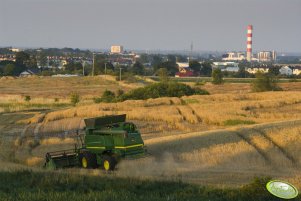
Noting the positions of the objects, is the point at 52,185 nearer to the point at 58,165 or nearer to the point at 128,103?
the point at 58,165

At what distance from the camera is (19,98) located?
54500 mm

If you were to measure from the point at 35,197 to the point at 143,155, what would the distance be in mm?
7338

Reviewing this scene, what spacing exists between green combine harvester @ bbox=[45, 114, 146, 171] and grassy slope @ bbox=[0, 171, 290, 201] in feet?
6.66

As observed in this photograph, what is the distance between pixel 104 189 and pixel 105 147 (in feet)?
15.5

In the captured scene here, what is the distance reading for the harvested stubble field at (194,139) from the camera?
1725 cm

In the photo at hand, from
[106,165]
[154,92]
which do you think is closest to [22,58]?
[154,92]

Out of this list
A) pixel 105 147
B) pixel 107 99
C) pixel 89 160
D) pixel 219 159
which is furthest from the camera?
pixel 107 99

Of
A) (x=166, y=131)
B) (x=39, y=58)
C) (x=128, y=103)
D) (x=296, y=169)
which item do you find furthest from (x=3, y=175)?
(x=39, y=58)

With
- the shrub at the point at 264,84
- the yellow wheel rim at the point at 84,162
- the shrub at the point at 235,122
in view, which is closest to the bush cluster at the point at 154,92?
the shrub at the point at 264,84

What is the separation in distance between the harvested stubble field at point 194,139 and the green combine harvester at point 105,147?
43 cm

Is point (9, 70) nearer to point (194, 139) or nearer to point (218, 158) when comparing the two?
point (194, 139)

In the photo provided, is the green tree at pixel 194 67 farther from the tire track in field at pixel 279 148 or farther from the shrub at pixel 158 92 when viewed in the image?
the tire track in field at pixel 279 148

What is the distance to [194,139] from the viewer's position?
21422mm

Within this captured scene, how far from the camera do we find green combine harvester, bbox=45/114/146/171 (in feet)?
54.3
